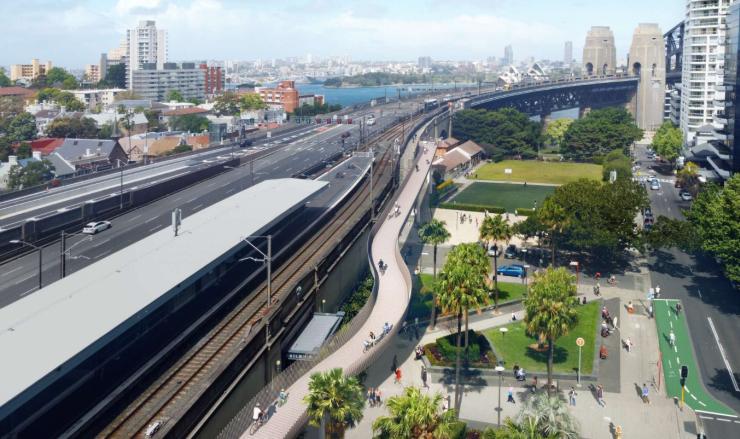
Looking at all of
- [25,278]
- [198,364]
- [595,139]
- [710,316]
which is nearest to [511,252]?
[710,316]

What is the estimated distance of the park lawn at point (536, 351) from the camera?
144 ft

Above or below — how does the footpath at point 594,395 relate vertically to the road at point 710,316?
below

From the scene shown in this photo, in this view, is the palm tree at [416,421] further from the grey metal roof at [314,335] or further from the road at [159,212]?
the road at [159,212]

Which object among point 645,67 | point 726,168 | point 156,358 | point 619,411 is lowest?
point 619,411

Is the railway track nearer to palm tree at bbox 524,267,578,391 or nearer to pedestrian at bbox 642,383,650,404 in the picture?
palm tree at bbox 524,267,578,391

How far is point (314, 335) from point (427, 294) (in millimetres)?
16903

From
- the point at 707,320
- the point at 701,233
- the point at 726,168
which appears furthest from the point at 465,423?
the point at 726,168

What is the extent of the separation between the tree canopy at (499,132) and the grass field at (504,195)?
26262 millimetres

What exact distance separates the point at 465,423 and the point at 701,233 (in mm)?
34359

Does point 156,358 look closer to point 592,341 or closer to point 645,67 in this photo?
point 592,341

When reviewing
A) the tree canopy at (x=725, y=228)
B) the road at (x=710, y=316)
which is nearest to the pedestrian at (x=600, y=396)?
the road at (x=710, y=316)

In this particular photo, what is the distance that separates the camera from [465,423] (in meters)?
34.7

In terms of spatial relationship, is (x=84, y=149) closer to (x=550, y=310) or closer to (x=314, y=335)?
(x=314, y=335)

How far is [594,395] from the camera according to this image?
40.2 metres
